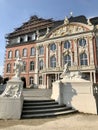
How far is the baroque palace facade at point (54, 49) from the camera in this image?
1204 inches

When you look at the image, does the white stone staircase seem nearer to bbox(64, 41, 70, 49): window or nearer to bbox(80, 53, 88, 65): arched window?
bbox(80, 53, 88, 65): arched window

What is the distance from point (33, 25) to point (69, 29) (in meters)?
13.4

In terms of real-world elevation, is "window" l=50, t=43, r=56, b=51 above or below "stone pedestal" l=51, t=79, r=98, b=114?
above

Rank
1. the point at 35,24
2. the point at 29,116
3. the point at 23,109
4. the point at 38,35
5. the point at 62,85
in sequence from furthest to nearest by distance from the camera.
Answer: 1. the point at 35,24
2. the point at 38,35
3. the point at 62,85
4. the point at 23,109
5. the point at 29,116

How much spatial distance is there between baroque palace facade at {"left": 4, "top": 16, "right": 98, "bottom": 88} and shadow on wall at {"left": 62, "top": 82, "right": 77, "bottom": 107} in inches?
731

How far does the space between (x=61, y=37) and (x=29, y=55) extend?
31.7ft

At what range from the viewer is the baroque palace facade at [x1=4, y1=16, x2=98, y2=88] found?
3059 centimetres

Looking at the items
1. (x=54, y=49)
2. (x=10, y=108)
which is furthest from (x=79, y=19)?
(x=10, y=108)

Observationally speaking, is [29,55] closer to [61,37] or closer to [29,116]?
[61,37]

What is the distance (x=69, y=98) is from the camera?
36.1 feet

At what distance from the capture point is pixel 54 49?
34969mm

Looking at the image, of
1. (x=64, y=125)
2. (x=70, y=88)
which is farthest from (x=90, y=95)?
(x=64, y=125)

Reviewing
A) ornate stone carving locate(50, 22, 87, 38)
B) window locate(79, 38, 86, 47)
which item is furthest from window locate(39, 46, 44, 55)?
window locate(79, 38, 86, 47)

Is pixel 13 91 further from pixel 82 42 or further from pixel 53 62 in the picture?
pixel 53 62
